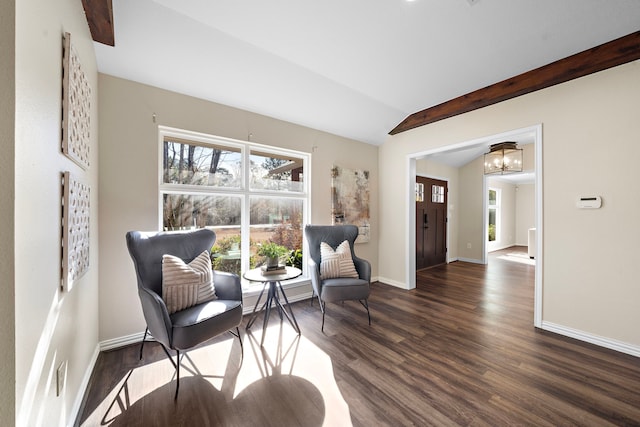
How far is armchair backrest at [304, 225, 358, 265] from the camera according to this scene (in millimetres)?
3072

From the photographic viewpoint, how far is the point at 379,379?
179cm

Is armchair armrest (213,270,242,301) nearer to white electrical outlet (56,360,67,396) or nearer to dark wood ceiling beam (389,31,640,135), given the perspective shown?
white electrical outlet (56,360,67,396)

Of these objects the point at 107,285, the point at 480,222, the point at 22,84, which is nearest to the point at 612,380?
the point at 22,84

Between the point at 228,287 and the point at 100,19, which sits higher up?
the point at 100,19

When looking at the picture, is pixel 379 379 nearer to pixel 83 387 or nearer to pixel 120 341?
pixel 83 387

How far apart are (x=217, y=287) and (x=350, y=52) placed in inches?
97.0

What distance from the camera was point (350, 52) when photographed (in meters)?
2.24

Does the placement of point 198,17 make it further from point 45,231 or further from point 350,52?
point 45,231

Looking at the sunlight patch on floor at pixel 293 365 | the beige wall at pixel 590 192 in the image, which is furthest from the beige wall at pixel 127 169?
the beige wall at pixel 590 192

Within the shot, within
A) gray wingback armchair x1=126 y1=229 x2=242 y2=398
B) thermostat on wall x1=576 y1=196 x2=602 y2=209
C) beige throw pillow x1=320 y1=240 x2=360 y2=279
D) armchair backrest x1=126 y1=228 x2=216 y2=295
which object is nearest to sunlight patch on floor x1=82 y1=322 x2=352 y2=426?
gray wingback armchair x1=126 y1=229 x2=242 y2=398

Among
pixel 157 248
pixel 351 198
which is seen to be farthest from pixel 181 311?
pixel 351 198

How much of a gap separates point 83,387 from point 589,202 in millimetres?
4410

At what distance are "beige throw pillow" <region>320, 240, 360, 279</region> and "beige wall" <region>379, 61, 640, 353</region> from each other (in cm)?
207
